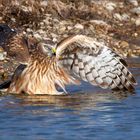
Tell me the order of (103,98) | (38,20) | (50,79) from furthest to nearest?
(38,20), (50,79), (103,98)

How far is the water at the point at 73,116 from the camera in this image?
7676 millimetres

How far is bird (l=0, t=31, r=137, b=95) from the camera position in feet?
36.9

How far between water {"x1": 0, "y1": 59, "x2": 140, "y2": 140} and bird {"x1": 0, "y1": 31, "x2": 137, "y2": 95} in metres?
0.35

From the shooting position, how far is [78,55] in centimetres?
1199

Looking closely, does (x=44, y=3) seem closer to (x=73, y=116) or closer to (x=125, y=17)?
(x=125, y=17)

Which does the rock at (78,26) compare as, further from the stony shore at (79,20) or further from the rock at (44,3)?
the rock at (44,3)

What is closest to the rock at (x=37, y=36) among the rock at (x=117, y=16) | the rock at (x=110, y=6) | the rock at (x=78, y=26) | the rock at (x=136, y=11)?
the rock at (x=78, y=26)

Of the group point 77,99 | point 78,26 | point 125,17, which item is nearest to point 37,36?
point 78,26

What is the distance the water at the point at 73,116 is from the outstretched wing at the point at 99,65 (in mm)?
347

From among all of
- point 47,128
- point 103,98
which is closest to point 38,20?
point 103,98

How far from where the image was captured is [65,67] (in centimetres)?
1198

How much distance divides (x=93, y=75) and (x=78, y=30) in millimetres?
5196

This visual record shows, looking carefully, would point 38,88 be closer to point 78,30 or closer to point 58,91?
point 58,91

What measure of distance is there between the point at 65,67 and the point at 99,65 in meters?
0.53
